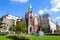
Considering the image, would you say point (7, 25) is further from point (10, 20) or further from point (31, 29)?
point (31, 29)

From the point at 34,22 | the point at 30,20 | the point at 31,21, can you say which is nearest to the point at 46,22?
the point at 34,22

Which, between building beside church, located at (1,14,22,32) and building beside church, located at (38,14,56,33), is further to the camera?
building beside church, located at (1,14,22,32)

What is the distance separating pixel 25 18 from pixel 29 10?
4.39 meters

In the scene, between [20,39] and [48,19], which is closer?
[20,39]

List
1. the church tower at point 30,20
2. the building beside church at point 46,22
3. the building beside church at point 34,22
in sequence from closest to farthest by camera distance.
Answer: the church tower at point 30,20
the building beside church at point 34,22
the building beside church at point 46,22

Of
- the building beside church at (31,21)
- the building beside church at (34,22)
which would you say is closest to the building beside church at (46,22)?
the building beside church at (34,22)

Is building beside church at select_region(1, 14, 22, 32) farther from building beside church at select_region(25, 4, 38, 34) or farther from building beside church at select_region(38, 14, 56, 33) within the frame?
building beside church at select_region(38, 14, 56, 33)

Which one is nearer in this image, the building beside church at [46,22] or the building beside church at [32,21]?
the building beside church at [32,21]

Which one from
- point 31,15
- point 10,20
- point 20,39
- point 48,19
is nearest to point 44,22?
point 48,19

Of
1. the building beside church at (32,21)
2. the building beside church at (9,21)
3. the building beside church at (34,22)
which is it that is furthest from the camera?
the building beside church at (9,21)

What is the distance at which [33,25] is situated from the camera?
7725cm

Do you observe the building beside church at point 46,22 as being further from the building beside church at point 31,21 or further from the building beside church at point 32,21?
the building beside church at point 31,21

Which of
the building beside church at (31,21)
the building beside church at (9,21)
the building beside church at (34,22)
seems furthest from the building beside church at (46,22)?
the building beside church at (9,21)

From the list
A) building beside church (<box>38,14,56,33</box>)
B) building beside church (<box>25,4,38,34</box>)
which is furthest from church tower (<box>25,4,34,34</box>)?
building beside church (<box>38,14,56,33</box>)
